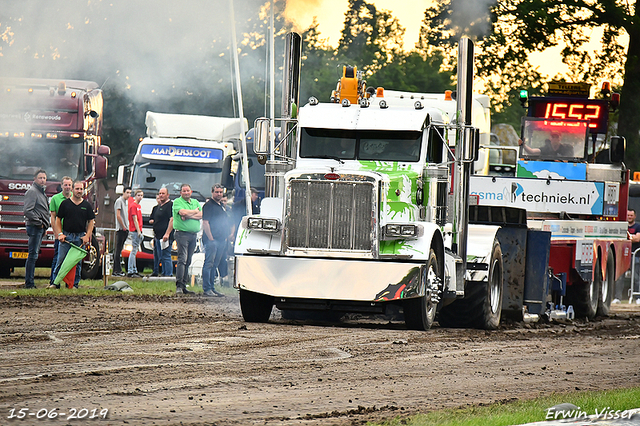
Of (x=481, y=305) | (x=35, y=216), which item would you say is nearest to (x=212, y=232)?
(x=35, y=216)

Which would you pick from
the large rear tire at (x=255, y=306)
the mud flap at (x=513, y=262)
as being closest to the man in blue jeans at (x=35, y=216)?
the large rear tire at (x=255, y=306)

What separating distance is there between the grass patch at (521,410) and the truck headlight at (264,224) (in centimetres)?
512

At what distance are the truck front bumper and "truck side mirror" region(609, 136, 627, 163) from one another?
8.73 m

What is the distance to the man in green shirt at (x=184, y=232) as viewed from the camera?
63.5 ft

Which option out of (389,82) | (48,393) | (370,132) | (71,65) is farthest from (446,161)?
(389,82)

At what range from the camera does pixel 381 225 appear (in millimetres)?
13008

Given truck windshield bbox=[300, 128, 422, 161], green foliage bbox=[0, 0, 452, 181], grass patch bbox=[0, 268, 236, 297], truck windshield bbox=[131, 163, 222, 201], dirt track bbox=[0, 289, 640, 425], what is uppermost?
green foliage bbox=[0, 0, 452, 181]

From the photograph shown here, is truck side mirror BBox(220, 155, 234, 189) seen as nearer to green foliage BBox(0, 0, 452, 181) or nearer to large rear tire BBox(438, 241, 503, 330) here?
green foliage BBox(0, 0, 452, 181)

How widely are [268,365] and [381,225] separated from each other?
3.70 meters

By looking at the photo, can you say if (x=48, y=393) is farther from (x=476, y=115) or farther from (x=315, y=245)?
(x=476, y=115)

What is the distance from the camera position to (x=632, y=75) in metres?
32.7

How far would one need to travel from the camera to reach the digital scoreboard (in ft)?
75.9

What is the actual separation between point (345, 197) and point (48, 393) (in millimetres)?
5953

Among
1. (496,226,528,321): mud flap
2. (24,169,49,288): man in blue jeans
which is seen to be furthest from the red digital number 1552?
(24,169,49,288): man in blue jeans
